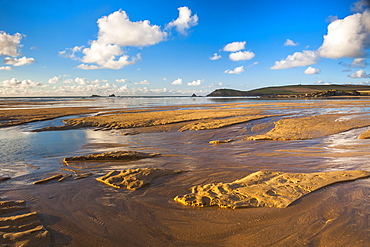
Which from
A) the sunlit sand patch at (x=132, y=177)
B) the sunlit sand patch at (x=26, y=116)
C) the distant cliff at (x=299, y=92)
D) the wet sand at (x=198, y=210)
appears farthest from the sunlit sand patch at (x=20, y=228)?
the distant cliff at (x=299, y=92)

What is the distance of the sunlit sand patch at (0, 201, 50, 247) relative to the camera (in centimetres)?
331

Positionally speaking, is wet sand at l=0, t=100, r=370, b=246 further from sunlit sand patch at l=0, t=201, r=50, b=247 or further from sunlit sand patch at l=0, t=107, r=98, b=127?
sunlit sand patch at l=0, t=107, r=98, b=127

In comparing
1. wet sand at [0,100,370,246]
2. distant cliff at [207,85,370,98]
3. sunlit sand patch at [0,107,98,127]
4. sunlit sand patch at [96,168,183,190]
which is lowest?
wet sand at [0,100,370,246]

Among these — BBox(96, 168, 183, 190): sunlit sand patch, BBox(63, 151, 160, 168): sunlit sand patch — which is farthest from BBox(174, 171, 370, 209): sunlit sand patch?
BBox(63, 151, 160, 168): sunlit sand patch

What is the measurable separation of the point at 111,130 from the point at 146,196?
11236mm

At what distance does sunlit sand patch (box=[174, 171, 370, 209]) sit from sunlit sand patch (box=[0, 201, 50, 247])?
2517 mm

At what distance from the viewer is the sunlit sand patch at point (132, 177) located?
18.0 feet

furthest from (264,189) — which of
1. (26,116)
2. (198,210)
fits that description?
(26,116)

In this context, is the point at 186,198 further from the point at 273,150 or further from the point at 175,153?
the point at 273,150

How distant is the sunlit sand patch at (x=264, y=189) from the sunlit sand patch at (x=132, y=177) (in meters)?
1.24

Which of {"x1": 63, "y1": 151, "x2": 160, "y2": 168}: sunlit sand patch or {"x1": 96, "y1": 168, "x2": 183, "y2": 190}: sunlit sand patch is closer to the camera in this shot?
{"x1": 96, "y1": 168, "x2": 183, "y2": 190}: sunlit sand patch

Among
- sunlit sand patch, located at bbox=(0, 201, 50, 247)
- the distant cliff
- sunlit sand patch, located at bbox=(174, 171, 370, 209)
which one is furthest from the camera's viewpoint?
the distant cliff

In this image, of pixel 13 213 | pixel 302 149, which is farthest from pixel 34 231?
pixel 302 149

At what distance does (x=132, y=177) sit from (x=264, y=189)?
340 centimetres
